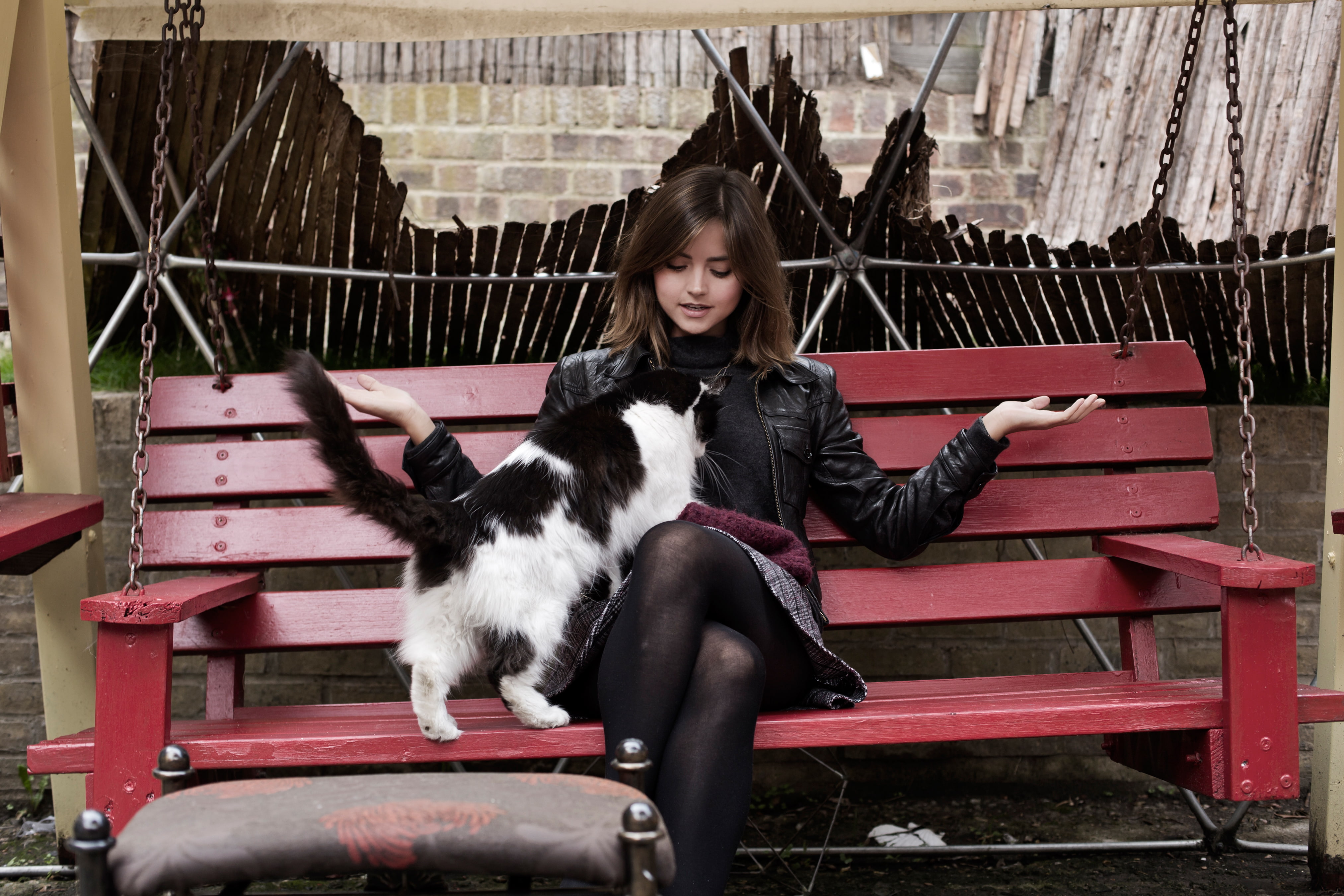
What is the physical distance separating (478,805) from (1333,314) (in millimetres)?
2384

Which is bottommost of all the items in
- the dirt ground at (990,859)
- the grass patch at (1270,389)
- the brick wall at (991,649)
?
the dirt ground at (990,859)

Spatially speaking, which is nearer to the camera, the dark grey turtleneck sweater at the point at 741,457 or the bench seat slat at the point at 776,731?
the bench seat slat at the point at 776,731

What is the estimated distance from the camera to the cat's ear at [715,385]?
7.72ft

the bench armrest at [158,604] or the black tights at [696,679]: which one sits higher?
the bench armrest at [158,604]

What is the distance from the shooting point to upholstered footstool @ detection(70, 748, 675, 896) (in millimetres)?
1311

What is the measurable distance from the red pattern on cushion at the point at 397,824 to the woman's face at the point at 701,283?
4.63 ft

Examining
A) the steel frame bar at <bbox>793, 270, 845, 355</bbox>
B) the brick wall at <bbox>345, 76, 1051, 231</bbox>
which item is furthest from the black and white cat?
the brick wall at <bbox>345, 76, 1051, 231</bbox>

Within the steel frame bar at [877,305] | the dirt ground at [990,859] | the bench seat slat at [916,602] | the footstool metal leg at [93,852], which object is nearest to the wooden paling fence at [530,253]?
the steel frame bar at [877,305]

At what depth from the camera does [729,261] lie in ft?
8.14

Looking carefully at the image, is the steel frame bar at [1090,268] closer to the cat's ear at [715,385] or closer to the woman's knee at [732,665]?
the cat's ear at [715,385]

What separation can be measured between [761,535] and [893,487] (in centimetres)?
43

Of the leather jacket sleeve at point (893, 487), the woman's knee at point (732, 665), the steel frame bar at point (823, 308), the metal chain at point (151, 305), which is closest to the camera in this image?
the woman's knee at point (732, 665)

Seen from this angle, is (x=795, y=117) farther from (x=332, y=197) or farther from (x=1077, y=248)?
(x=332, y=197)

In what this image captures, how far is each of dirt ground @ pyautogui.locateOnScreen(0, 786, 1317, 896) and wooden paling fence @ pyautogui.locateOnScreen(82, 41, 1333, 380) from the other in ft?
4.51
